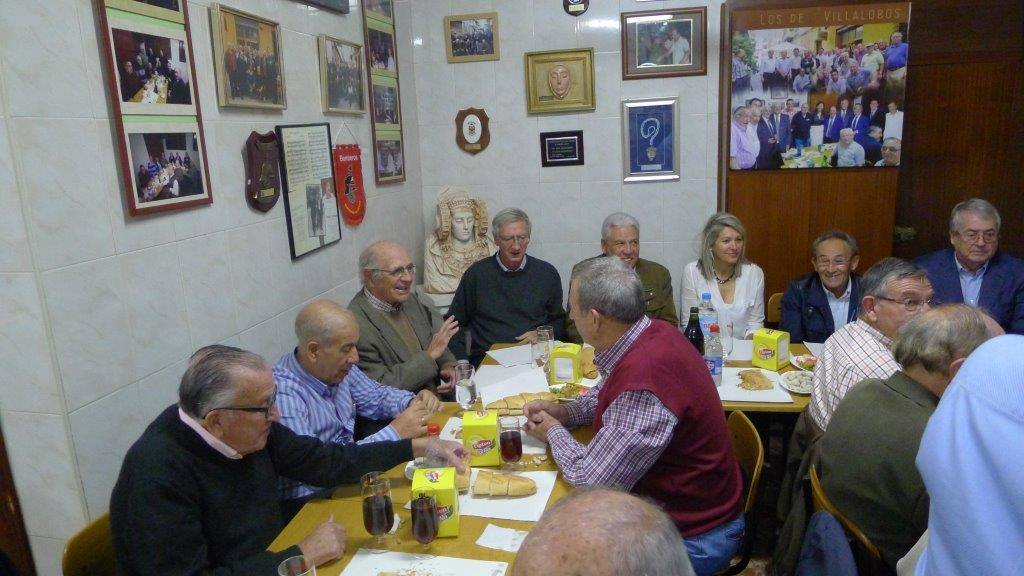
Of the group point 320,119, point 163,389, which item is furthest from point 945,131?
point 163,389

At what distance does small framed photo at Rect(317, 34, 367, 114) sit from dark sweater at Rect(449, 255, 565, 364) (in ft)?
3.90

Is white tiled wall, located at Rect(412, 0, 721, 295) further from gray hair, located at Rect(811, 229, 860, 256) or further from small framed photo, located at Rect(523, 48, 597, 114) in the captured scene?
gray hair, located at Rect(811, 229, 860, 256)

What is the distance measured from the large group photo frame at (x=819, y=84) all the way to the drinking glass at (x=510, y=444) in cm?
305

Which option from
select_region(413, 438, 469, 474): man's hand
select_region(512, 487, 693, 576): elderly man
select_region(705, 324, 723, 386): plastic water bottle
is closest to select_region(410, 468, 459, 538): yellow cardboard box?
select_region(413, 438, 469, 474): man's hand

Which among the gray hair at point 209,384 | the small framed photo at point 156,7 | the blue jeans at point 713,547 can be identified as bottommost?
the blue jeans at point 713,547

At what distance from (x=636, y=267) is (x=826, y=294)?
3.50ft

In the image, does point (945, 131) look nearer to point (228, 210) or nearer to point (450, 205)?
point (450, 205)

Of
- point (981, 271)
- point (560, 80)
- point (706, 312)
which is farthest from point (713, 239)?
point (560, 80)

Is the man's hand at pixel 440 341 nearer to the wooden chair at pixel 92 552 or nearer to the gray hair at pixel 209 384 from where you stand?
the gray hair at pixel 209 384

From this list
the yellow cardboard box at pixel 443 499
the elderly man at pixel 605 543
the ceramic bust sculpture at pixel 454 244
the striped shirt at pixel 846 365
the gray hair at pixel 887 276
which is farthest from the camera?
the ceramic bust sculpture at pixel 454 244

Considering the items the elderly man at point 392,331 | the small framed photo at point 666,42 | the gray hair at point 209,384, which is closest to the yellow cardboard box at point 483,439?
the gray hair at point 209,384

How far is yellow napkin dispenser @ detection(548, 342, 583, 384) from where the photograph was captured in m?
2.77

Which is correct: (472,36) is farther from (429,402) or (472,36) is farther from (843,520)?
(843,520)

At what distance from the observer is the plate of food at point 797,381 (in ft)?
8.78
